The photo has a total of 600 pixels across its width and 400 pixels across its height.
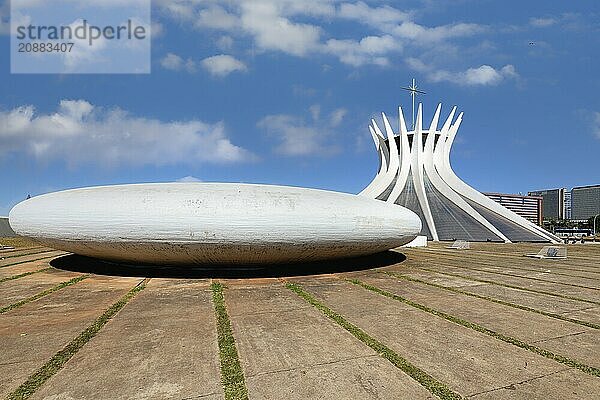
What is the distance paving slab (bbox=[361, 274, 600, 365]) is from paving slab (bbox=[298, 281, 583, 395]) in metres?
0.40

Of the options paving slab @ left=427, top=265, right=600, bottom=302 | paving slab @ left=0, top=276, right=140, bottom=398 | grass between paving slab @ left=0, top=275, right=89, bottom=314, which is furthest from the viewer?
paving slab @ left=427, top=265, right=600, bottom=302

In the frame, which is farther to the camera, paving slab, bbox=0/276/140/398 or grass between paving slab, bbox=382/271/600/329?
grass between paving slab, bbox=382/271/600/329

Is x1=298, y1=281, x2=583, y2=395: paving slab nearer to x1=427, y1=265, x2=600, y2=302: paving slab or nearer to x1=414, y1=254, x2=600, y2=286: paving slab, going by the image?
x1=427, y1=265, x2=600, y2=302: paving slab

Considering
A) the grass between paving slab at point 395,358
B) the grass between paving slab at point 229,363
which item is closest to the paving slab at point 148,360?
the grass between paving slab at point 229,363

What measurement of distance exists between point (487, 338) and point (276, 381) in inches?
101

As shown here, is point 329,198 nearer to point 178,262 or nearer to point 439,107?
point 178,262

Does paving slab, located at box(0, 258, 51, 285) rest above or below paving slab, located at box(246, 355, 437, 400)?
above

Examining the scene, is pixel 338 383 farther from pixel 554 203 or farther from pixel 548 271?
pixel 554 203

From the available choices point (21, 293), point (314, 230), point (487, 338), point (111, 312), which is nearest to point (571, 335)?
point (487, 338)

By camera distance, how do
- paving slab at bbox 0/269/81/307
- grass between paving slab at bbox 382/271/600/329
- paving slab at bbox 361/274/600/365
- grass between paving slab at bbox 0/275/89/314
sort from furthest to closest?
paving slab at bbox 0/269/81/307, grass between paving slab at bbox 0/275/89/314, grass between paving slab at bbox 382/271/600/329, paving slab at bbox 361/274/600/365

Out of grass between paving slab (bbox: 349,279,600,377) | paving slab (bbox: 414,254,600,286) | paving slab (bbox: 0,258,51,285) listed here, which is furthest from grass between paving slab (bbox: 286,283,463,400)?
paving slab (bbox: 0,258,51,285)

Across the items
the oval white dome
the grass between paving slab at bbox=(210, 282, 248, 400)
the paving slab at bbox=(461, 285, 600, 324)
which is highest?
the oval white dome

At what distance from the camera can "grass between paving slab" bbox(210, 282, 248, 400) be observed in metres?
3.00

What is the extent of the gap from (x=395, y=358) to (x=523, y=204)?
80.4 meters
